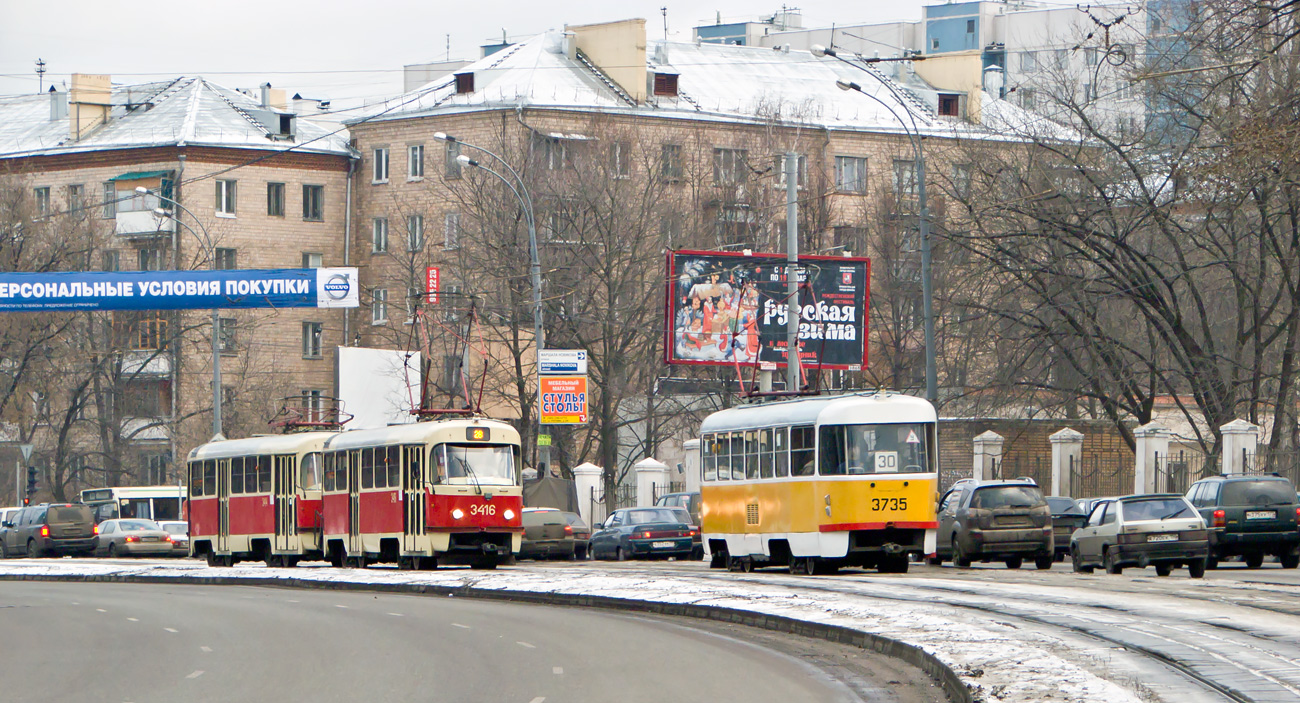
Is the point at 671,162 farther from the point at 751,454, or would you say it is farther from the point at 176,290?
the point at 751,454

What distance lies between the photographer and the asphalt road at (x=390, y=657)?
12938 mm

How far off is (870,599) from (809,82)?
58360mm

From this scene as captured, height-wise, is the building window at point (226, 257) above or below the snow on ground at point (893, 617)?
above

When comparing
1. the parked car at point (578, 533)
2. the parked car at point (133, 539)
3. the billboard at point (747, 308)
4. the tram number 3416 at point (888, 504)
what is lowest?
the parked car at point (133, 539)

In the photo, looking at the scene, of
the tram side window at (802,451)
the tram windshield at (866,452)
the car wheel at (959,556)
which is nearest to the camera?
the tram windshield at (866,452)

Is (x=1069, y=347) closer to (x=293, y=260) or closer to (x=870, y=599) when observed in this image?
(x=870, y=599)

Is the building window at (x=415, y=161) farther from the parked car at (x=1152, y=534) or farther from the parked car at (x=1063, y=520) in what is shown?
the parked car at (x=1152, y=534)

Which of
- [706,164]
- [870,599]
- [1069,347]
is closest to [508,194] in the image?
[706,164]

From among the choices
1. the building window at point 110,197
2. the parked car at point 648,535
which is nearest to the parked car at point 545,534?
the parked car at point 648,535

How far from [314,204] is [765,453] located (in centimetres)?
5154

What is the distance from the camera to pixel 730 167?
61469 mm

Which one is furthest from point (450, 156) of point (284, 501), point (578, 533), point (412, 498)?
point (412, 498)

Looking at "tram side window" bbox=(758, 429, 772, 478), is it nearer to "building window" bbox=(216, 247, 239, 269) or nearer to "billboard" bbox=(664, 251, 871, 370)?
"billboard" bbox=(664, 251, 871, 370)

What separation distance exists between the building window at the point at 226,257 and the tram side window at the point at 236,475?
35.9m
